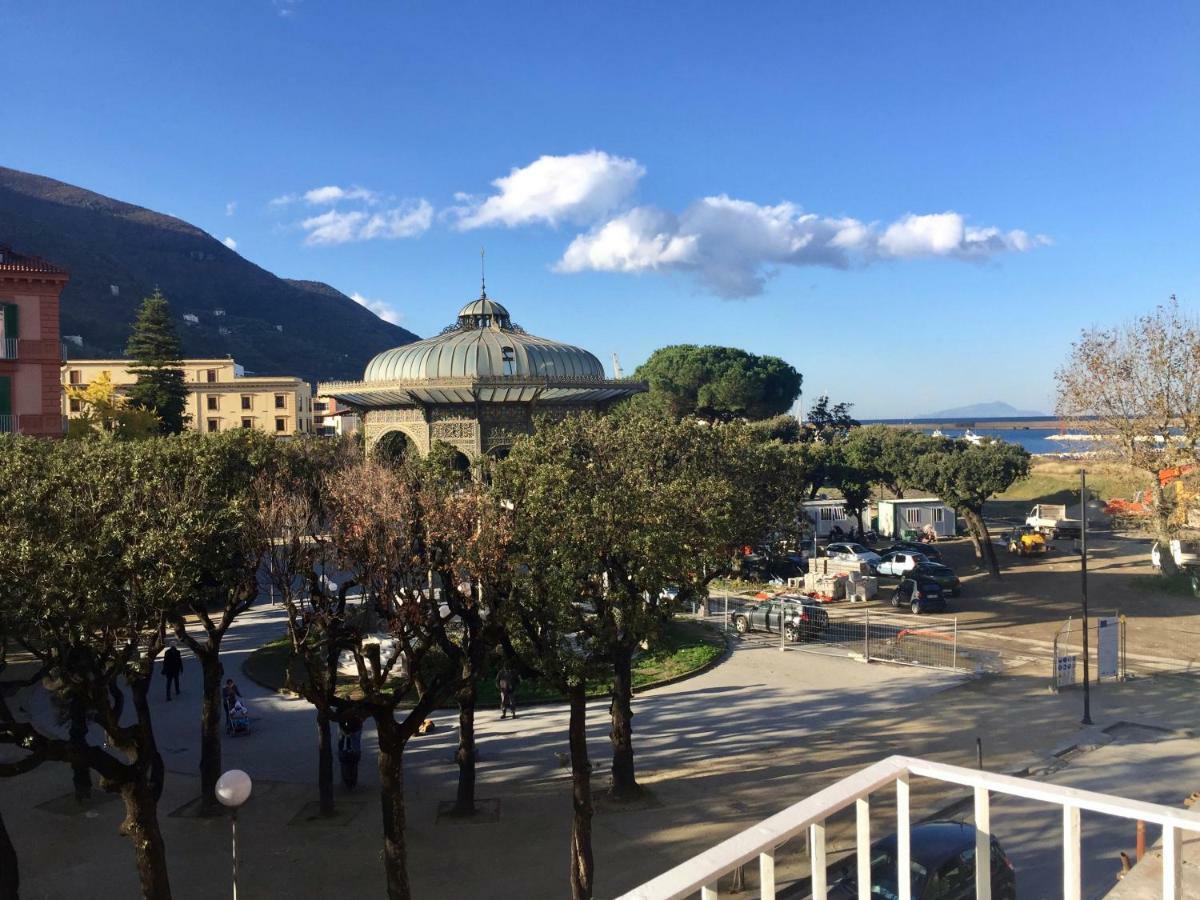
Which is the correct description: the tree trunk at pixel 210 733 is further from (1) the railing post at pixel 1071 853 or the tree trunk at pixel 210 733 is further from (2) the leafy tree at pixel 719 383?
(2) the leafy tree at pixel 719 383

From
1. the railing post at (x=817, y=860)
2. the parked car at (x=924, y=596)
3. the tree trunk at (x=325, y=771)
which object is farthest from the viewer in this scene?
the parked car at (x=924, y=596)

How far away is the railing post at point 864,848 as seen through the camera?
134 inches

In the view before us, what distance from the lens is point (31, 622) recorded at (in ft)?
33.5

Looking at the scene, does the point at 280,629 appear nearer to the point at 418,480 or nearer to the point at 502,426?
the point at 502,426

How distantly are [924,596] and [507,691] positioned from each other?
1755cm

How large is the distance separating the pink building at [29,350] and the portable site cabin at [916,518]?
4222cm

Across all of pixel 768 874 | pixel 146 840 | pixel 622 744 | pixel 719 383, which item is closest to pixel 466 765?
pixel 622 744

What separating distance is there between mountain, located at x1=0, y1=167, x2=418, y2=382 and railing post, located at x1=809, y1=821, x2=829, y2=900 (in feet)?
360

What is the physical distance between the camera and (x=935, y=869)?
9383 millimetres

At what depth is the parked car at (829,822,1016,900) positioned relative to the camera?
9.16 meters

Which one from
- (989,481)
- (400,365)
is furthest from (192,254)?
(989,481)

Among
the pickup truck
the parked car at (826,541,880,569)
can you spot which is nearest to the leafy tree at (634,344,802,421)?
the pickup truck

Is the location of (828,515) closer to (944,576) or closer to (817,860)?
(944,576)

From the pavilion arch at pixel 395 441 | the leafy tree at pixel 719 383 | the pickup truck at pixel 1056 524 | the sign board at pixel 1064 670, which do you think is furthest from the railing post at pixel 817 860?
the leafy tree at pixel 719 383
